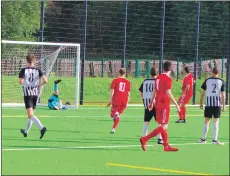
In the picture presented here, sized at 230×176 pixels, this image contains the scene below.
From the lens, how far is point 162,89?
1567 cm

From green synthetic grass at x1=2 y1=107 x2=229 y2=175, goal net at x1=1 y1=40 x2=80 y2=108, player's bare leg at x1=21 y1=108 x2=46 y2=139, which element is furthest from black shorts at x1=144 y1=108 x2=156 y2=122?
goal net at x1=1 y1=40 x2=80 y2=108

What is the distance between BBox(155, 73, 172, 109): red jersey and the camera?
1560 centimetres

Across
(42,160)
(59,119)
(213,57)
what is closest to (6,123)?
(59,119)

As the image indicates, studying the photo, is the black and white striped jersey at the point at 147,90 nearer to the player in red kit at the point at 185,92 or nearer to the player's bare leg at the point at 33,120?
the player's bare leg at the point at 33,120

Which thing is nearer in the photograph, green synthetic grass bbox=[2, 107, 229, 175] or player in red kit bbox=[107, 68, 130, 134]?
green synthetic grass bbox=[2, 107, 229, 175]

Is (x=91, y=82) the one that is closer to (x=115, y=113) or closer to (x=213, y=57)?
(x=213, y=57)

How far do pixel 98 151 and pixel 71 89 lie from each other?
63.2ft

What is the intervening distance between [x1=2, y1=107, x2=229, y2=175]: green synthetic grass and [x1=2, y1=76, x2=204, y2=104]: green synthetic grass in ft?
20.5

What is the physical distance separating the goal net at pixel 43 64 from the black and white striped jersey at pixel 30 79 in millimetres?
12122

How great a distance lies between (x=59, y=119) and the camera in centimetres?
2459

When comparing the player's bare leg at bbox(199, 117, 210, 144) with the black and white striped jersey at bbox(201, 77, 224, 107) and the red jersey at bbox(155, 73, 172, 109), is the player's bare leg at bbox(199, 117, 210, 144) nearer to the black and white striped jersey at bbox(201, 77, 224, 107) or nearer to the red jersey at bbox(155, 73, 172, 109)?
the black and white striped jersey at bbox(201, 77, 224, 107)

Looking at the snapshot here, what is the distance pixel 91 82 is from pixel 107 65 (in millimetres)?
1814

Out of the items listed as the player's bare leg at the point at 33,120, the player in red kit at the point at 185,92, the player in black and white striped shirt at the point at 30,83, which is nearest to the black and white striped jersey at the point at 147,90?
the player in black and white striped shirt at the point at 30,83

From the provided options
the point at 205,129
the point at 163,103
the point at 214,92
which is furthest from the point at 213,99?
the point at 163,103
